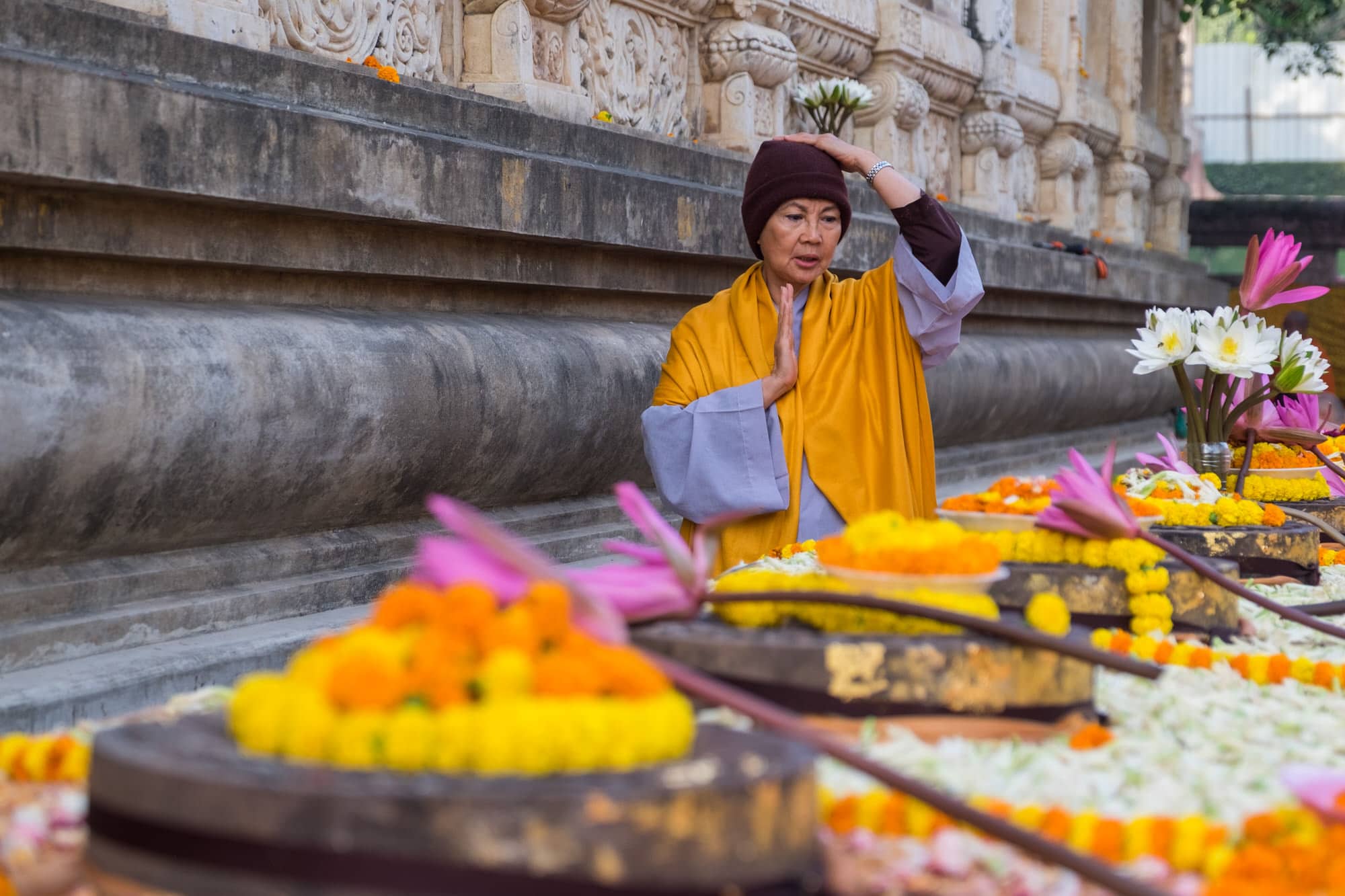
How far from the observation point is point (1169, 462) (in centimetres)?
340

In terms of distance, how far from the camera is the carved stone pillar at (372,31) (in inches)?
168

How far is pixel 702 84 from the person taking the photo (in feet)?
21.9

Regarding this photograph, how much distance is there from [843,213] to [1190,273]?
9.71m

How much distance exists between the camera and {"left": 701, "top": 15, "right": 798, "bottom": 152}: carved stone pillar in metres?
6.54

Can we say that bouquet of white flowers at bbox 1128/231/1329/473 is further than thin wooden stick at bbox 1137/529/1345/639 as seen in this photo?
Yes

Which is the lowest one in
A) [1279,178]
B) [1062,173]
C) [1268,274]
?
[1268,274]

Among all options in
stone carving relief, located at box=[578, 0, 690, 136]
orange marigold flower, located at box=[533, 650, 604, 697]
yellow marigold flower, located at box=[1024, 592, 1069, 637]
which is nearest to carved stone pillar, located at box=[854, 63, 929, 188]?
stone carving relief, located at box=[578, 0, 690, 136]

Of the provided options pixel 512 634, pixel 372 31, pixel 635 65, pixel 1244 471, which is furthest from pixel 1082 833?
pixel 635 65

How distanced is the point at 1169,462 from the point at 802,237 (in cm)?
101

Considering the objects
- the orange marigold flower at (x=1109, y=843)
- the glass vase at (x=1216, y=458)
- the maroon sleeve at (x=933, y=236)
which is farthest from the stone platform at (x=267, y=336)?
the orange marigold flower at (x=1109, y=843)

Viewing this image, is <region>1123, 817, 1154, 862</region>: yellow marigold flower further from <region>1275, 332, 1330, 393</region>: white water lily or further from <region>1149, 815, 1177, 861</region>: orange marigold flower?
<region>1275, 332, 1330, 393</region>: white water lily

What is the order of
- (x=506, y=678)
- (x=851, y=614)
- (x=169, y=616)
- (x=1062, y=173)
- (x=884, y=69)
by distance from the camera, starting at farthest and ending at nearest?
(x=1062, y=173), (x=884, y=69), (x=169, y=616), (x=851, y=614), (x=506, y=678)

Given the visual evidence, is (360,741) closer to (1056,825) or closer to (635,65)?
(1056,825)

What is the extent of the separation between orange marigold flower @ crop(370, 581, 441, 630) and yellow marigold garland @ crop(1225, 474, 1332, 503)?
2.62m
